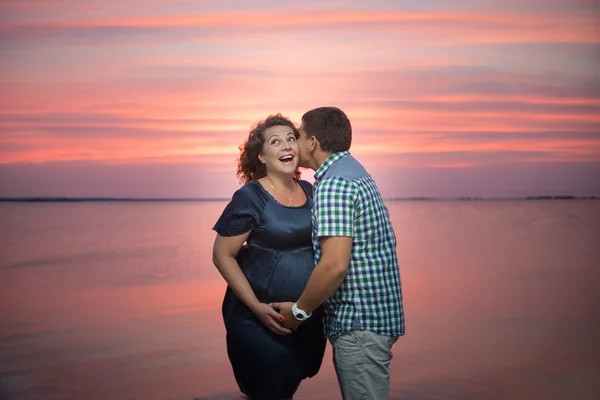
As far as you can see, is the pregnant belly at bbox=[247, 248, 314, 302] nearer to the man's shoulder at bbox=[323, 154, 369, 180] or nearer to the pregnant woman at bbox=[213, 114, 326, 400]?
the pregnant woman at bbox=[213, 114, 326, 400]

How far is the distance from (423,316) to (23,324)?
377 centimetres


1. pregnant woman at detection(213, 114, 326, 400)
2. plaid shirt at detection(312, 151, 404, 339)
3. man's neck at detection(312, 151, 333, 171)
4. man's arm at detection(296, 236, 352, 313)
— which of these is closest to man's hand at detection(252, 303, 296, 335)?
pregnant woman at detection(213, 114, 326, 400)

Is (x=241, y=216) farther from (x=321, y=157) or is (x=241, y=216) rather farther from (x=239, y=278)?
(x=321, y=157)

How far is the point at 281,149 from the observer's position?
3.21 meters

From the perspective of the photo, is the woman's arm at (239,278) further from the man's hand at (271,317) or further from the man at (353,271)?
the man at (353,271)

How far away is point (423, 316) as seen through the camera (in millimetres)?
7613

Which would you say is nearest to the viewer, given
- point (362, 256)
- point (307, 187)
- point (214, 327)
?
point (362, 256)

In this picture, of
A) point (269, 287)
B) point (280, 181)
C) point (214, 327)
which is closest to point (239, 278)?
point (269, 287)

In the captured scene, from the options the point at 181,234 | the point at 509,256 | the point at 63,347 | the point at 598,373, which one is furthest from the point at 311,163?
the point at 181,234

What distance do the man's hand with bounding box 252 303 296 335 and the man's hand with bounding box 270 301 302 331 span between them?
0.07 ft

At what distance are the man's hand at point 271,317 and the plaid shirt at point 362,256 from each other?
11.5 inches

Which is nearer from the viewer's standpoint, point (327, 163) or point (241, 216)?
point (327, 163)

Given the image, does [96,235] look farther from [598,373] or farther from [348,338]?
Result: [348,338]

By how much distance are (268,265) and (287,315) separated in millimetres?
229
